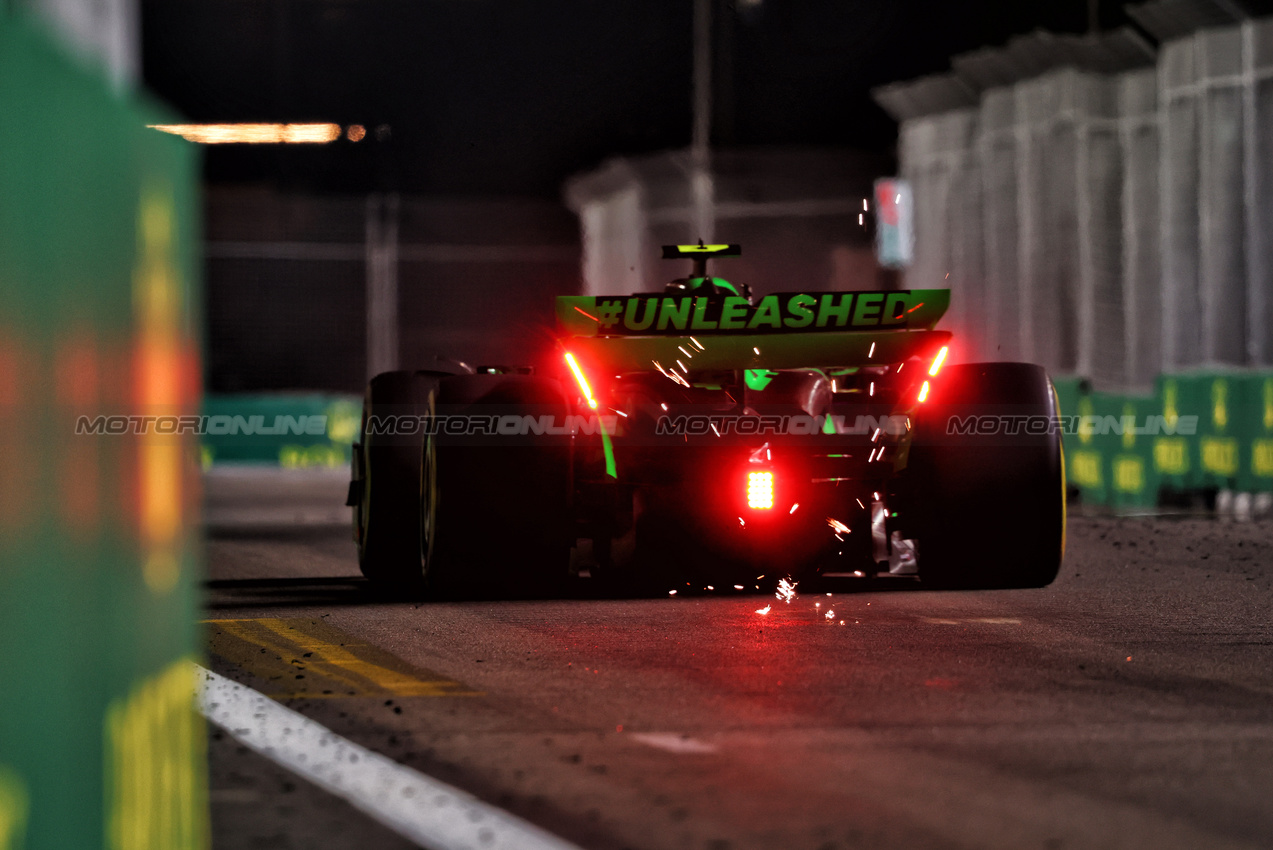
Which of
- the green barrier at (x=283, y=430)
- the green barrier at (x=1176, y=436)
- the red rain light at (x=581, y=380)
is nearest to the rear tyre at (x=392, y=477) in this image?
the red rain light at (x=581, y=380)

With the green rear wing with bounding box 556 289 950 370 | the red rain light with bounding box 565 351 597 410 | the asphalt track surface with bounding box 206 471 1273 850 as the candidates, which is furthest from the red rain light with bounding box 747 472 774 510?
the red rain light with bounding box 565 351 597 410

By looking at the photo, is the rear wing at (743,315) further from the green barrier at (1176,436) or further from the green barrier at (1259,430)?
the green barrier at (1176,436)

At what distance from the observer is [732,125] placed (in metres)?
43.2

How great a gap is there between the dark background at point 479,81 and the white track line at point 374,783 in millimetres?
37477

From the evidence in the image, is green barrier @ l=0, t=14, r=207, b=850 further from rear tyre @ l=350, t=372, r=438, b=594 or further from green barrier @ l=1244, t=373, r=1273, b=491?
green barrier @ l=1244, t=373, r=1273, b=491

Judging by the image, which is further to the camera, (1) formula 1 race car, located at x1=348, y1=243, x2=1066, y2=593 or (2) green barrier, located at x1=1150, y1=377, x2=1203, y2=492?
(2) green barrier, located at x1=1150, y1=377, x2=1203, y2=492

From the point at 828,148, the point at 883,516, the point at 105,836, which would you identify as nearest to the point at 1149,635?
the point at 883,516

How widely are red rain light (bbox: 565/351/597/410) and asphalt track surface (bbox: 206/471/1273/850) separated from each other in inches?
39.6

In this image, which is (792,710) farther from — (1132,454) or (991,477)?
(1132,454)

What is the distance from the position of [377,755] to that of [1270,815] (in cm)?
241

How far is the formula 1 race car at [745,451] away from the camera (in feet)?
30.6

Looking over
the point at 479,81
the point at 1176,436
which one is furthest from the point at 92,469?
the point at 479,81

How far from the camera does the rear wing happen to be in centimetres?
960

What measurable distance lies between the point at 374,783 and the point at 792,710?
5.46 ft
